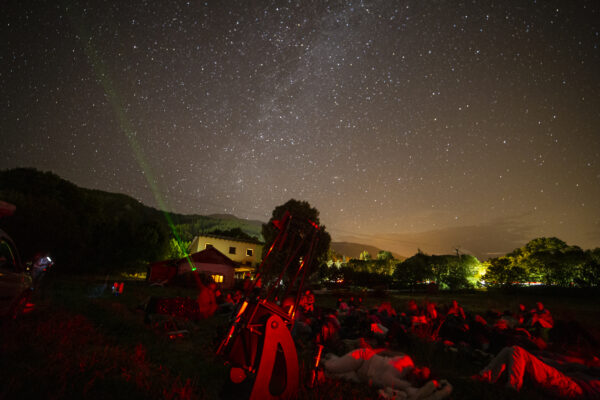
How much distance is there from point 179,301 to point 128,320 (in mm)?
1832

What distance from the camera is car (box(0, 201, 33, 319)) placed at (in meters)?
5.66

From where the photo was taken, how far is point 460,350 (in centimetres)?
711

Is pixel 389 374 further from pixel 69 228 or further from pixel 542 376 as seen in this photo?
pixel 69 228

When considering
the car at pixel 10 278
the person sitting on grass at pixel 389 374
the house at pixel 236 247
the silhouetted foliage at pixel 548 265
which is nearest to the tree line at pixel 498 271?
the silhouetted foliage at pixel 548 265

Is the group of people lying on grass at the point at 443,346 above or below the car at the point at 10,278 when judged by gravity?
below

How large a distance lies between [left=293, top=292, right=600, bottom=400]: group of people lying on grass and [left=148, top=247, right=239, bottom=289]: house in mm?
24691

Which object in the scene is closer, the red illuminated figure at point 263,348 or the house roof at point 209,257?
the red illuminated figure at point 263,348

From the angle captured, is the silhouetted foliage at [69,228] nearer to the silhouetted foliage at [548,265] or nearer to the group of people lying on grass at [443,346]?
the group of people lying on grass at [443,346]

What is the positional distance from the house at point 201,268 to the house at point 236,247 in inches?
526

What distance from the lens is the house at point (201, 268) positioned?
3206cm

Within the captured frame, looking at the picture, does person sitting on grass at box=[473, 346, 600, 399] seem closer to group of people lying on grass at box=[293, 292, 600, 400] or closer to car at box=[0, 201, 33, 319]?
group of people lying on grass at box=[293, 292, 600, 400]

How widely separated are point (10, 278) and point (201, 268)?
27844mm

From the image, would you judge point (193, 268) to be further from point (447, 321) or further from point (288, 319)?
point (288, 319)

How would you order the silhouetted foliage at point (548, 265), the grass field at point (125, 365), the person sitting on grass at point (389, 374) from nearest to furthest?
1. the grass field at point (125, 365)
2. the person sitting on grass at point (389, 374)
3. the silhouetted foliage at point (548, 265)
